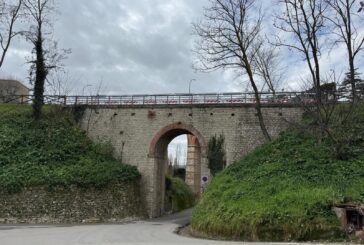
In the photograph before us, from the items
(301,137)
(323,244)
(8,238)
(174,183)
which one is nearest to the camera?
(323,244)

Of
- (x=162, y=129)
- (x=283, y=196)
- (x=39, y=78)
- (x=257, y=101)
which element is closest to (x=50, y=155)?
(x=39, y=78)

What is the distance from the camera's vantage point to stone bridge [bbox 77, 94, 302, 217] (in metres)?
33.8

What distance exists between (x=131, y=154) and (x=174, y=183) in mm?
12371

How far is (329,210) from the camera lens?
18.5 m

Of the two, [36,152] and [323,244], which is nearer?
[323,244]

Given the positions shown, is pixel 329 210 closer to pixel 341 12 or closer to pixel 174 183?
pixel 341 12

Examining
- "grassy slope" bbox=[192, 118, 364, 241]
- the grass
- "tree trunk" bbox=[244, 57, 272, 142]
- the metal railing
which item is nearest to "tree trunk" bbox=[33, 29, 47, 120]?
the metal railing

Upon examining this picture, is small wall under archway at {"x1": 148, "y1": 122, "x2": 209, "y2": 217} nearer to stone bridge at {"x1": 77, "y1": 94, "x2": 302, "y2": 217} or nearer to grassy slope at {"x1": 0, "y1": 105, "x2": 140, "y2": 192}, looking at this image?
stone bridge at {"x1": 77, "y1": 94, "x2": 302, "y2": 217}

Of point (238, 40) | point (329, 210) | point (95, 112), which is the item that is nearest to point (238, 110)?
point (238, 40)

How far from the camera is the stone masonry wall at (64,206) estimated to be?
93.6 ft

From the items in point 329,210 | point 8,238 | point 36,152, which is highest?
point 36,152

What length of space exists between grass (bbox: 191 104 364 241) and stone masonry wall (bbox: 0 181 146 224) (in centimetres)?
831

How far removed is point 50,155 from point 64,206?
5017 mm

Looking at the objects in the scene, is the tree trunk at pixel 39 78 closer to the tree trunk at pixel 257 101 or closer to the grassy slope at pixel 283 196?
the tree trunk at pixel 257 101
